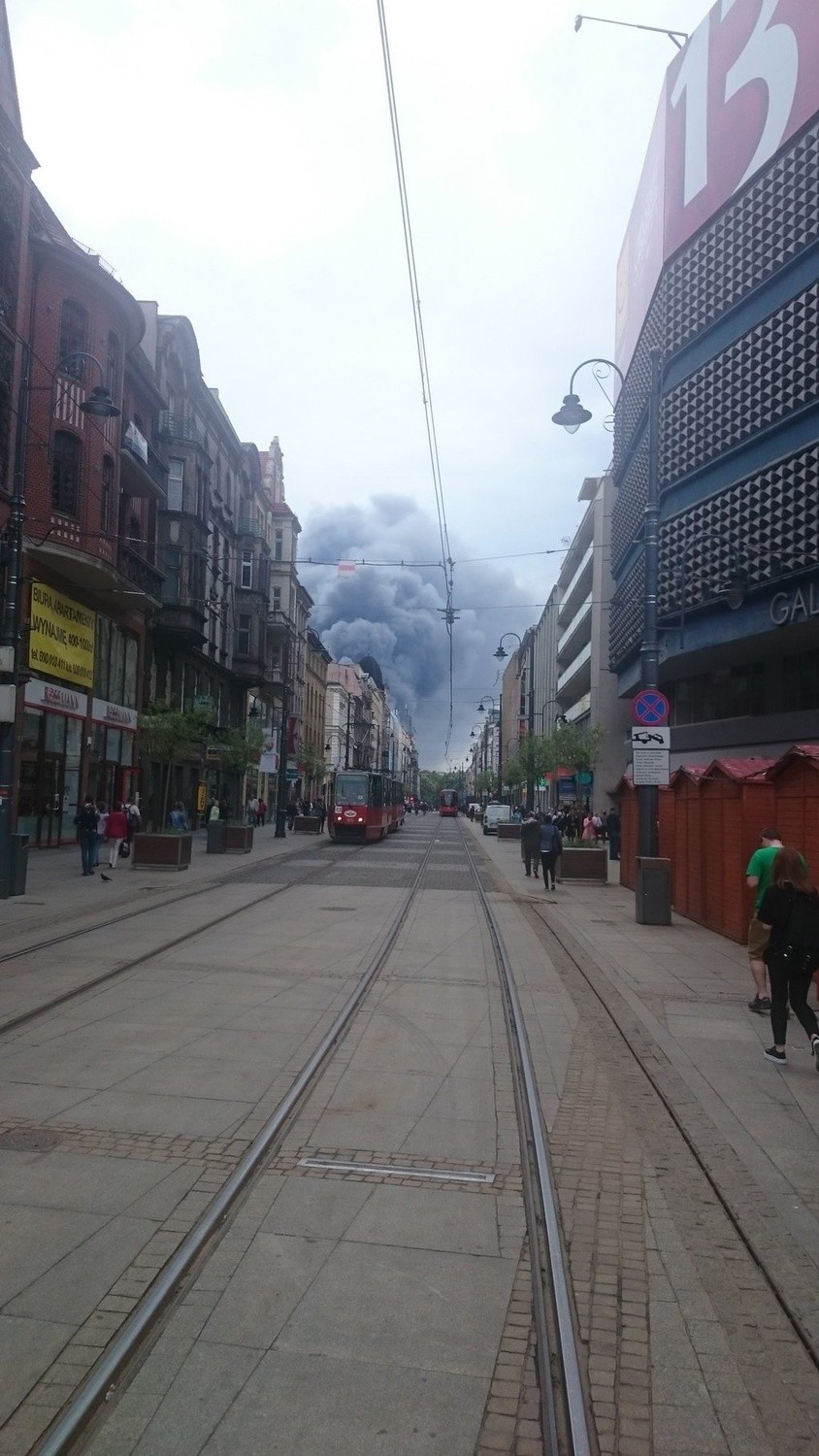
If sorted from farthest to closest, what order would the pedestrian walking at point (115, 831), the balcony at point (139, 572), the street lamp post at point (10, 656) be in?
the balcony at point (139, 572), the pedestrian walking at point (115, 831), the street lamp post at point (10, 656)

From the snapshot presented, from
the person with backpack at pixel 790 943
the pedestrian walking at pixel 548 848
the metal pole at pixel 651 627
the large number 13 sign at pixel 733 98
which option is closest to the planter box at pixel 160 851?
the pedestrian walking at pixel 548 848

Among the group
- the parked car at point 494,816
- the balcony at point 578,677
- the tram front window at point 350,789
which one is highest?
the balcony at point 578,677

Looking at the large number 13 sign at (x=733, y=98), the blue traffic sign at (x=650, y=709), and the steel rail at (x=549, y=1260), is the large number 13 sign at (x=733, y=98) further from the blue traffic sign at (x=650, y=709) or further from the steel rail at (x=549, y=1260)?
the steel rail at (x=549, y=1260)

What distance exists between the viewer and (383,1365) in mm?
3854

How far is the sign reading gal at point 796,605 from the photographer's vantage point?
2744 cm

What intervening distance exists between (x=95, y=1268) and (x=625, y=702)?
2101 inches

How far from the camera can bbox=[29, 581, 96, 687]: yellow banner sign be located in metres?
29.0

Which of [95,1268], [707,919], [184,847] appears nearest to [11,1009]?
[95,1268]

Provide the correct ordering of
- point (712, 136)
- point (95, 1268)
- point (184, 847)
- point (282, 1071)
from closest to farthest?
point (95, 1268) → point (282, 1071) → point (184, 847) → point (712, 136)

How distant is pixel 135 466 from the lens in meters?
35.1

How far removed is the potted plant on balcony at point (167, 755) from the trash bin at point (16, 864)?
7.32m

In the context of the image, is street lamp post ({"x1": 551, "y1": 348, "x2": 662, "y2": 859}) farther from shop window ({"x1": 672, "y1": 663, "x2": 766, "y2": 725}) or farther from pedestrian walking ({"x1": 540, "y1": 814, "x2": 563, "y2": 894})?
shop window ({"x1": 672, "y1": 663, "x2": 766, "y2": 725})

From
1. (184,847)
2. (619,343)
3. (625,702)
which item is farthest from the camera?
(625,702)

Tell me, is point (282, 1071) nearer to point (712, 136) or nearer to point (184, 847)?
point (184, 847)
